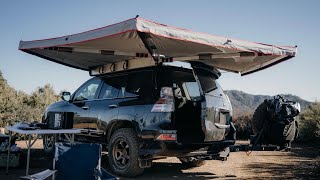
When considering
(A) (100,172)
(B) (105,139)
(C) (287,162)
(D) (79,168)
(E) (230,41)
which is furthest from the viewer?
(C) (287,162)

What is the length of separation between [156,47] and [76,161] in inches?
107

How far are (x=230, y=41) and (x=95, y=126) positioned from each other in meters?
3.55

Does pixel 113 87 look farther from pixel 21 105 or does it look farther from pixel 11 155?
pixel 21 105

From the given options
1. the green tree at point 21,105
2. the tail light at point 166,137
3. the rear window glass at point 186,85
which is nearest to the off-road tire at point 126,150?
the tail light at point 166,137

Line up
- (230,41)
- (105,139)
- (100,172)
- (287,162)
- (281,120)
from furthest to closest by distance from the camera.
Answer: (287,162), (105,139), (281,120), (230,41), (100,172)

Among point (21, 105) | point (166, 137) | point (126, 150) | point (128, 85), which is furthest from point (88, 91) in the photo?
point (21, 105)

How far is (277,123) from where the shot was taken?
6812 mm

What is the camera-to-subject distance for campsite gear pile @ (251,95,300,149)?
21.8 ft

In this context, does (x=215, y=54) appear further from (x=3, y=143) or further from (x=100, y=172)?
(x=3, y=143)

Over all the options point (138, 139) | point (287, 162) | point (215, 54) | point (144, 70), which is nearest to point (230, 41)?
point (215, 54)

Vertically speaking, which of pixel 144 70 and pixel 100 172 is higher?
pixel 144 70

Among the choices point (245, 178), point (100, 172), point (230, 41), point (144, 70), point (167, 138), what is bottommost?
point (245, 178)

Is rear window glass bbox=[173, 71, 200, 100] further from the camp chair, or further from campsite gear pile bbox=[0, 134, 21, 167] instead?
campsite gear pile bbox=[0, 134, 21, 167]

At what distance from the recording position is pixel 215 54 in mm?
6938
